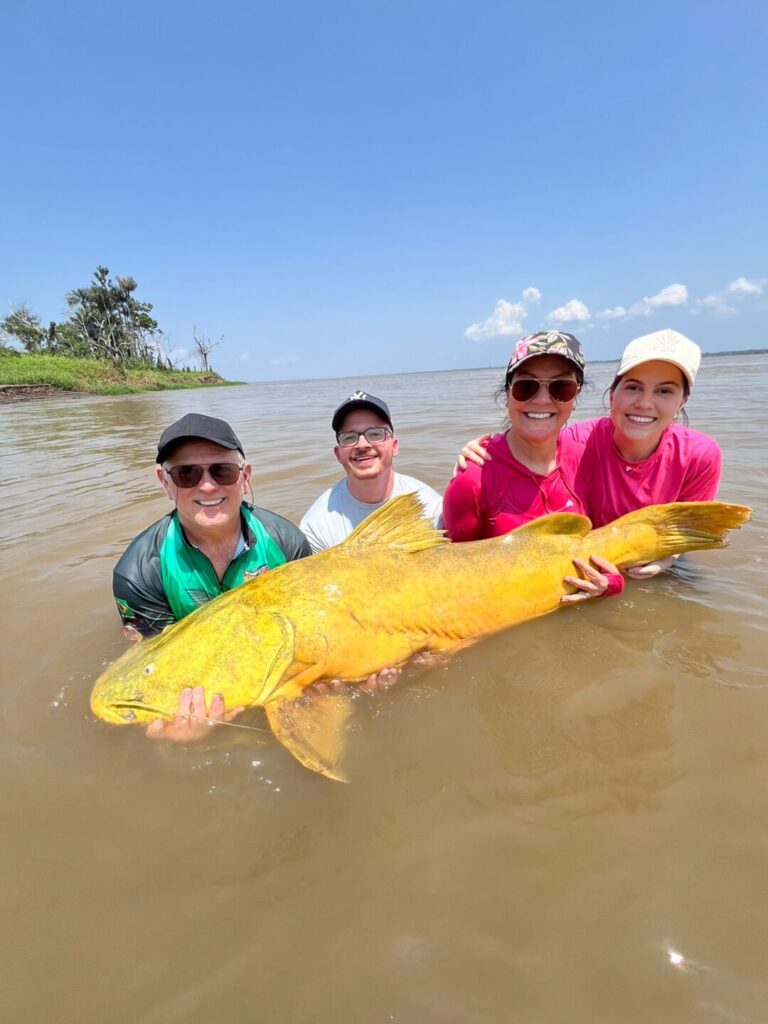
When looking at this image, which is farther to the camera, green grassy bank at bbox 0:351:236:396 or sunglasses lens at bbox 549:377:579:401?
green grassy bank at bbox 0:351:236:396

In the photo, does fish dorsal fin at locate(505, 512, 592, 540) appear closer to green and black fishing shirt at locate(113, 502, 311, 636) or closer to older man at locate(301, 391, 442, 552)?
older man at locate(301, 391, 442, 552)

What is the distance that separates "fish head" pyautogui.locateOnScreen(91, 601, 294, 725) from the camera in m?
2.25

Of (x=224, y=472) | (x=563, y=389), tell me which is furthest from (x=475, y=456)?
(x=224, y=472)

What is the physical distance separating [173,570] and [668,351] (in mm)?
2966

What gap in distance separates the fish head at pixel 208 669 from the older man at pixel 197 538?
517 mm

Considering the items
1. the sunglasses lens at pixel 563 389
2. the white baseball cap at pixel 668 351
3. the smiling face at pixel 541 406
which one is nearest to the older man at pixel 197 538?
the smiling face at pixel 541 406

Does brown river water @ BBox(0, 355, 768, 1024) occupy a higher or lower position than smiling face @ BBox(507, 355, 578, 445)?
lower

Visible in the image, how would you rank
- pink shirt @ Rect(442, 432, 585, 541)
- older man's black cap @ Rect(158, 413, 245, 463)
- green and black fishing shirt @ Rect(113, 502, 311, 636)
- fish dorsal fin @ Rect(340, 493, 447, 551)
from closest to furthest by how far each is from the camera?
older man's black cap @ Rect(158, 413, 245, 463)
fish dorsal fin @ Rect(340, 493, 447, 551)
green and black fishing shirt @ Rect(113, 502, 311, 636)
pink shirt @ Rect(442, 432, 585, 541)

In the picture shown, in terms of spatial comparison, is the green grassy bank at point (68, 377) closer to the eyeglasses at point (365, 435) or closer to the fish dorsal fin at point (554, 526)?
the eyeglasses at point (365, 435)

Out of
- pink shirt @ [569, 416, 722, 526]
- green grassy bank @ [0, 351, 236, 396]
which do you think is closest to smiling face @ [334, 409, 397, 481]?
pink shirt @ [569, 416, 722, 526]

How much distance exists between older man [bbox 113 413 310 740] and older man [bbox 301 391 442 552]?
2.05 feet

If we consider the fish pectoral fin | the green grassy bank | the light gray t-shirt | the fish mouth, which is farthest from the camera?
the green grassy bank

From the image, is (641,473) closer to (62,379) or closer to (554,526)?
(554,526)

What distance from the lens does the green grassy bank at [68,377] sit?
31.5 metres
